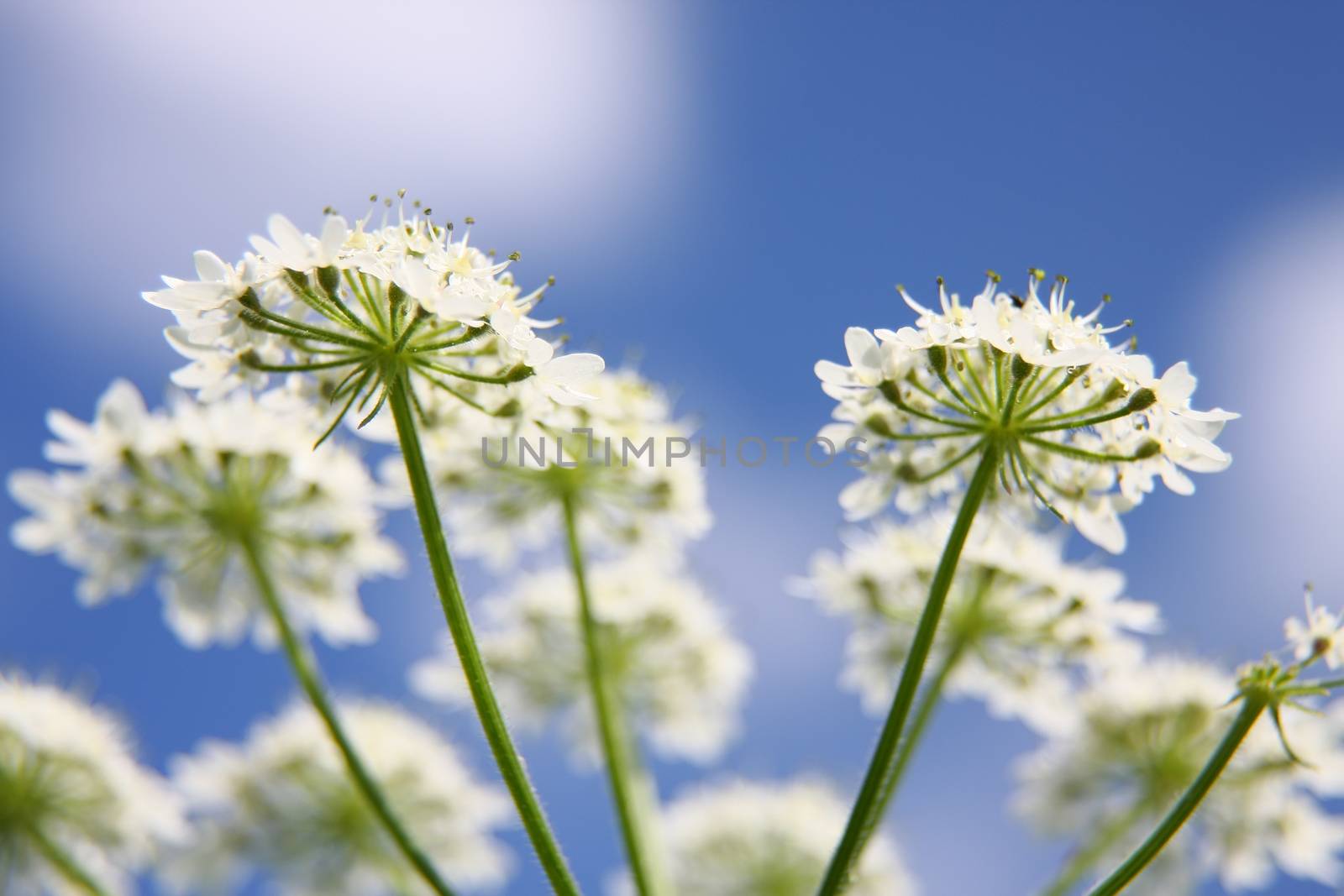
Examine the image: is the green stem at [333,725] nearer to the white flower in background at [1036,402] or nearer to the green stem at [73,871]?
the green stem at [73,871]

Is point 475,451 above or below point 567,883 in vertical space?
above

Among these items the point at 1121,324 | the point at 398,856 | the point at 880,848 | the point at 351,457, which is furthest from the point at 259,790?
the point at 1121,324

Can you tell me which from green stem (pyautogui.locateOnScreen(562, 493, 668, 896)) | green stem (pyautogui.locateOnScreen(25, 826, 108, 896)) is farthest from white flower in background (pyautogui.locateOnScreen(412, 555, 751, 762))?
green stem (pyautogui.locateOnScreen(25, 826, 108, 896))

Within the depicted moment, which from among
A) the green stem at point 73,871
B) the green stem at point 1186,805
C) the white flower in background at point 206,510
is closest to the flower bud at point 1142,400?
the green stem at point 1186,805

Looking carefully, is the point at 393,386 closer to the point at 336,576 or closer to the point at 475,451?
the point at 475,451

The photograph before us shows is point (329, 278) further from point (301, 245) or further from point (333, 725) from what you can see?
point (333, 725)

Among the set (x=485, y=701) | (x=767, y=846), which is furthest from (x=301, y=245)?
(x=767, y=846)
